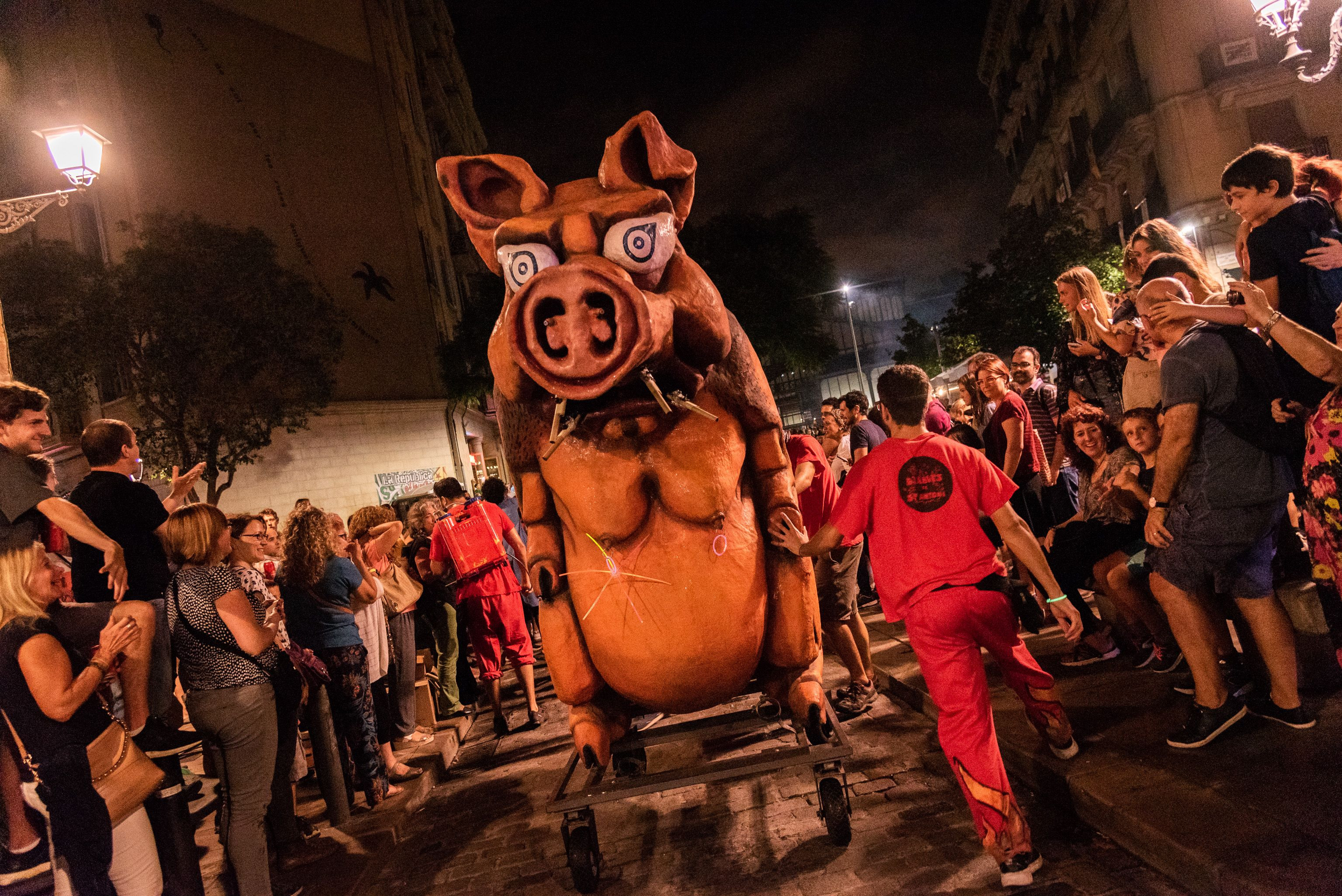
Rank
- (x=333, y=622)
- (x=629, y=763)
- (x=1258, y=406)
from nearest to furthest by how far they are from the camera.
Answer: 1. (x=1258, y=406)
2. (x=629, y=763)
3. (x=333, y=622)

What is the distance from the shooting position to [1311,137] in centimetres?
1847

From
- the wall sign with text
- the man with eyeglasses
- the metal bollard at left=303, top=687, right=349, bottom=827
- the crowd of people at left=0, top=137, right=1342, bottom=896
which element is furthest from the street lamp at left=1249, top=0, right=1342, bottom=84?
the wall sign with text

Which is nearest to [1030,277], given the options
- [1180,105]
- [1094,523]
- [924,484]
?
[1180,105]

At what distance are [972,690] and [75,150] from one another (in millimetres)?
7862

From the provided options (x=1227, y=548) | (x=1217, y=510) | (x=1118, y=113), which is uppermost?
(x=1118, y=113)

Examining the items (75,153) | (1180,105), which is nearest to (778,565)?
(75,153)

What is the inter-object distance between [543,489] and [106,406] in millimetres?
18050

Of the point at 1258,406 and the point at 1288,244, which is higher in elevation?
the point at 1288,244

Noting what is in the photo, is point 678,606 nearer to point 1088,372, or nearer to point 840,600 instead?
point 840,600

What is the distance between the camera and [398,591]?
5758 mm

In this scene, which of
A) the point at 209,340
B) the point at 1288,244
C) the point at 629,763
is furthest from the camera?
the point at 209,340

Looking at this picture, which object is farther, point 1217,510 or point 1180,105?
point 1180,105

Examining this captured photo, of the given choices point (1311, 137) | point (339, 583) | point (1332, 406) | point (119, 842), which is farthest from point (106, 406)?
point (1311, 137)

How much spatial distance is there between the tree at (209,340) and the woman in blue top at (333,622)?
412 inches
